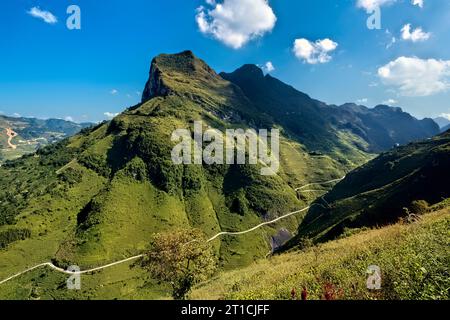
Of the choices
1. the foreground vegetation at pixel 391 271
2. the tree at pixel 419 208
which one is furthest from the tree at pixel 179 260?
the tree at pixel 419 208

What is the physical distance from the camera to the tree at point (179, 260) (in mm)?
40750

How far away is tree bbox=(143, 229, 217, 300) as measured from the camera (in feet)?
134

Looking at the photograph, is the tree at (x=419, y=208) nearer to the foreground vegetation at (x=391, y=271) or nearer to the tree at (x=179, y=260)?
the foreground vegetation at (x=391, y=271)

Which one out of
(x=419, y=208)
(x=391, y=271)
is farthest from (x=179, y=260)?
(x=419, y=208)

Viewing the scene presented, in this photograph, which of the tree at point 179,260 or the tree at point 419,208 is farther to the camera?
the tree at point 419,208

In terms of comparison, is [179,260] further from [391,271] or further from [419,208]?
[419,208]

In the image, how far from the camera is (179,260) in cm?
4138

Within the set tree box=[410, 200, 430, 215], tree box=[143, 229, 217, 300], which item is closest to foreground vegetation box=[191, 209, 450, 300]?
tree box=[143, 229, 217, 300]

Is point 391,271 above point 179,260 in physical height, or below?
above

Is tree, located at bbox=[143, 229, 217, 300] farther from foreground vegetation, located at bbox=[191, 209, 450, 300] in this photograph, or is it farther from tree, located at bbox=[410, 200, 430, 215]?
tree, located at bbox=[410, 200, 430, 215]
